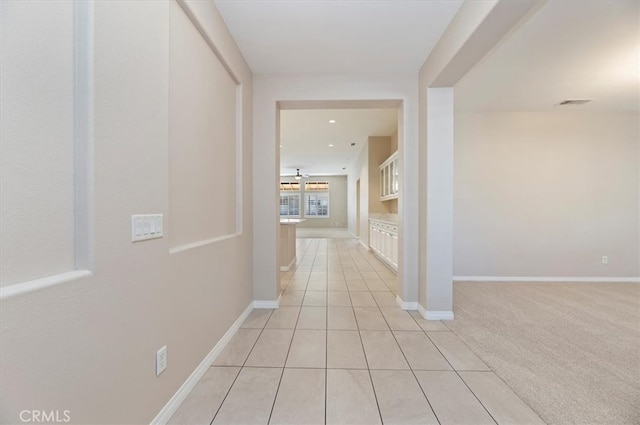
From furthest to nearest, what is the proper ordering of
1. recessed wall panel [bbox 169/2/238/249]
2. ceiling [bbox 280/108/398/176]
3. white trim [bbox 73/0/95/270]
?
ceiling [bbox 280/108/398/176] < recessed wall panel [bbox 169/2/238/249] < white trim [bbox 73/0/95/270]

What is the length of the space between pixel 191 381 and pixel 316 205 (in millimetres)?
13575

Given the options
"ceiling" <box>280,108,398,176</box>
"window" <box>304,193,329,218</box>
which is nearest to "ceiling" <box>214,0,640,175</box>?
"ceiling" <box>280,108,398,176</box>

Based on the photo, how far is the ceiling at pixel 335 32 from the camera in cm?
206

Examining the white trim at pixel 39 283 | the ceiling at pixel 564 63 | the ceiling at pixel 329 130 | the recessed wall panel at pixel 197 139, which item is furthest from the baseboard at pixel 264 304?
the ceiling at pixel 564 63

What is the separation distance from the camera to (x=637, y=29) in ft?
7.58

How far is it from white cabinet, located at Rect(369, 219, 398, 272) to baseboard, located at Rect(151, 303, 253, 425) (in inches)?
117

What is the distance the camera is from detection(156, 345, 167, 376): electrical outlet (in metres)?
1.34

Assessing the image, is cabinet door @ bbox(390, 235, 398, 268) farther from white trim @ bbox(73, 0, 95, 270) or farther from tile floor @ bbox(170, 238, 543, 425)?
white trim @ bbox(73, 0, 95, 270)

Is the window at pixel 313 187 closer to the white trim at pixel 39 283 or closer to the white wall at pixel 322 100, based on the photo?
the white wall at pixel 322 100

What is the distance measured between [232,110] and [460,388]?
2.91m

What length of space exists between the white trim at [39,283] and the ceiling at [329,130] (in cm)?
430

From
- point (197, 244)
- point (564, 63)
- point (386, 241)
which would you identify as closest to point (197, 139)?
point (197, 244)

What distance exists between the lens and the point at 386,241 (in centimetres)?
511

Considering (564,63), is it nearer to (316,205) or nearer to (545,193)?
(545,193)
